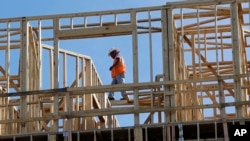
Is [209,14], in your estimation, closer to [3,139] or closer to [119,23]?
[119,23]

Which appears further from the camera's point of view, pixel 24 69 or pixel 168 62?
pixel 24 69

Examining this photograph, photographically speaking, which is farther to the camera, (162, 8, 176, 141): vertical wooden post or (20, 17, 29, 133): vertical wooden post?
(20, 17, 29, 133): vertical wooden post

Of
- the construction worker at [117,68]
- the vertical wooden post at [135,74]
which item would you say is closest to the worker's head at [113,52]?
the construction worker at [117,68]

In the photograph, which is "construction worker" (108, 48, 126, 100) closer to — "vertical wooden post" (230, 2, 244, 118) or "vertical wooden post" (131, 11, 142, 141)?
"vertical wooden post" (131, 11, 142, 141)

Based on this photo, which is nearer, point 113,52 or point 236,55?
point 236,55

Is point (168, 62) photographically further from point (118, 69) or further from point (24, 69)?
point (118, 69)

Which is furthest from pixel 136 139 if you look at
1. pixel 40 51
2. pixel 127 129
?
pixel 40 51

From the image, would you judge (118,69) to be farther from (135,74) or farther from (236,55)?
(236,55)

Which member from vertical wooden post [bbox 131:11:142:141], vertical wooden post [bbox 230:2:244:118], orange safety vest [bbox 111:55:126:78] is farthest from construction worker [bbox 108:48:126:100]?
vertical wooden post [bbox 230:2:244:118]

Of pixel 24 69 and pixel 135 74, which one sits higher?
pixel 24 69

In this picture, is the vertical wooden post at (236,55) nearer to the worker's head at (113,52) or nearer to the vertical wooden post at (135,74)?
the vertical wooden post at (135,74)

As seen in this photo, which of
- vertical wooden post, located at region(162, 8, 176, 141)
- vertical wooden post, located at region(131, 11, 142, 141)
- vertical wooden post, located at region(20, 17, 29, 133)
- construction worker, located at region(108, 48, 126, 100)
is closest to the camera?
vertical wooden post, located at region(131, 11, 142, 141)

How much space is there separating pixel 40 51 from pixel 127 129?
143 inches

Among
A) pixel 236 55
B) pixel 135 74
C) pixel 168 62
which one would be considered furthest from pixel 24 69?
pixel 236 55
